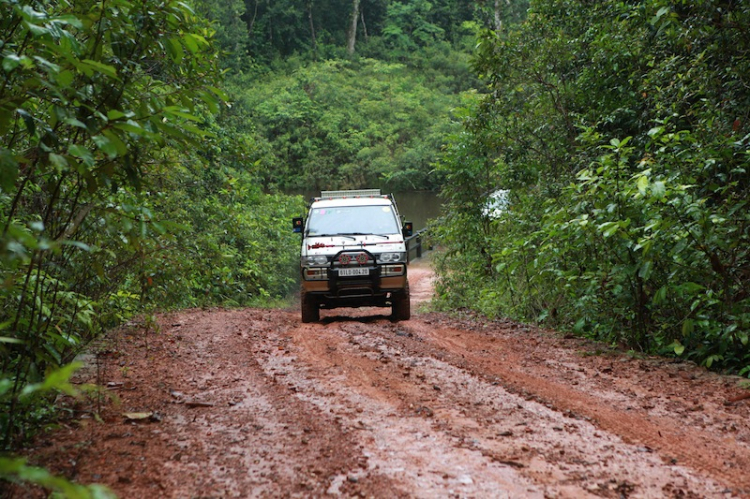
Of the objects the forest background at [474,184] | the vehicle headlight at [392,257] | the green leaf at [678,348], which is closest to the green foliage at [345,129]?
the forest background at [474,184]

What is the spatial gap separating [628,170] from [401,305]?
4.30 metres

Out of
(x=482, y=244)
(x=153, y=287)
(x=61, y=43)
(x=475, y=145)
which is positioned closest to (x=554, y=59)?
(x=475, y=145)

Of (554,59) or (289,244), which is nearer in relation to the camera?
(554,59)

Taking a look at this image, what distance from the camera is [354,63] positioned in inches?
1708

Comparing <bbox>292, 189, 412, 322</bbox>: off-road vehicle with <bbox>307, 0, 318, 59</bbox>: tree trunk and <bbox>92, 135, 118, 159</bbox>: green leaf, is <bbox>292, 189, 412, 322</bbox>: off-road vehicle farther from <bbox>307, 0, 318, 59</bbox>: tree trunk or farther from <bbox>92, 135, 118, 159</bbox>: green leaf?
<bbox>307, 0, 318, 59</bbox>: tree trunk

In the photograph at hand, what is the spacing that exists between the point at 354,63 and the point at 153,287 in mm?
35956

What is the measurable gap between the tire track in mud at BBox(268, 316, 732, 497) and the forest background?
73.6 inches

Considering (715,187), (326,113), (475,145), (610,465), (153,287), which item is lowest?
(610,465)

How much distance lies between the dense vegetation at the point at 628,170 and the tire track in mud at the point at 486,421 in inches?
70.5

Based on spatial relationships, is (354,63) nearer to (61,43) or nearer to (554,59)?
(554,59)

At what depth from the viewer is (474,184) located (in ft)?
50.9

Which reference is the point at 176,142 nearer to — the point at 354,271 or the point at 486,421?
the point at 486,421

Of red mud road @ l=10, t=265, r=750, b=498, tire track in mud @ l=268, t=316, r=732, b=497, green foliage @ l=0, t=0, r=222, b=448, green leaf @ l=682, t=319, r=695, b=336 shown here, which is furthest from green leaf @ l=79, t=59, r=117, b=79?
green leaf @ l=682, t=319, r=695, b=336

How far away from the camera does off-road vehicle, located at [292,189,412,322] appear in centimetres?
1054
